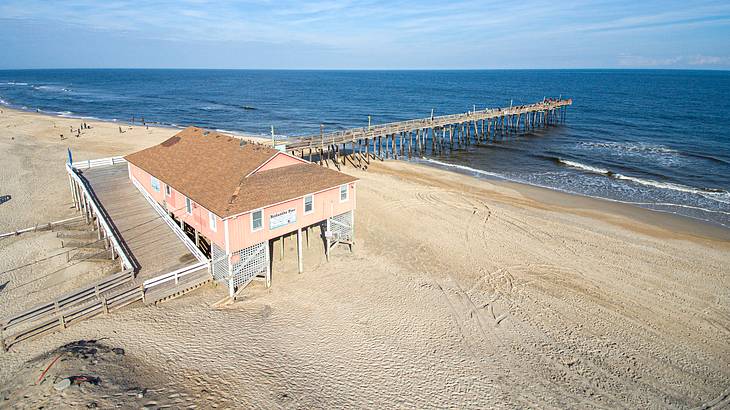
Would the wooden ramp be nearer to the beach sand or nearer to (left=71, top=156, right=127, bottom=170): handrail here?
the beach sand

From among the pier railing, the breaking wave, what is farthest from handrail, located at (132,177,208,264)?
the breaking wave

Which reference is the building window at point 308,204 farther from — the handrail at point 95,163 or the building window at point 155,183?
the handrail at point 95,163

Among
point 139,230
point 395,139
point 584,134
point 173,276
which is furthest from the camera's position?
point 584,134

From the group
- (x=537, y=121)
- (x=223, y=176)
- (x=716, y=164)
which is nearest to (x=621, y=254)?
(x=223, y=176)

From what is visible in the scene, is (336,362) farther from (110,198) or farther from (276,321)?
(110,198)

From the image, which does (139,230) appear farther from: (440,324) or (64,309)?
(440,324)

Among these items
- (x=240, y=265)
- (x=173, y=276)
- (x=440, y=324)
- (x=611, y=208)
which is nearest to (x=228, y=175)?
(x=240, y=265)
